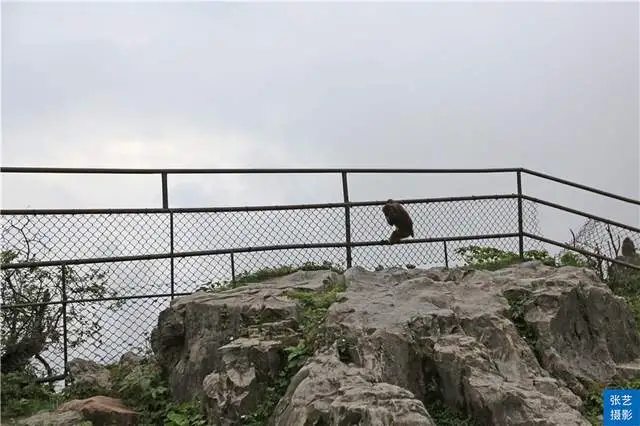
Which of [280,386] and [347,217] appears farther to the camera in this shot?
[347,217]

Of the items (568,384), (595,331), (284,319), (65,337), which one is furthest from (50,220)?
(595,331)

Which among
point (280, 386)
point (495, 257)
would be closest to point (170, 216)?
point (280, 386)

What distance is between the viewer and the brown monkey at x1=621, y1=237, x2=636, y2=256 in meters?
10.2

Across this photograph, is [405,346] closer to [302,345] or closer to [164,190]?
[302,345]

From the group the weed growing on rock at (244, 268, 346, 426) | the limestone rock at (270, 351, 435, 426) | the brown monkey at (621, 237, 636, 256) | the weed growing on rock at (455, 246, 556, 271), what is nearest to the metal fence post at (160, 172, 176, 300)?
the weed growing on rock at (244, 268, 346, 426)

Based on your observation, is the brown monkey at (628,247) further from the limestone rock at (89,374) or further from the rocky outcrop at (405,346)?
the limestone rock at (89,374)

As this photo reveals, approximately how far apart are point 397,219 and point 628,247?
483cm

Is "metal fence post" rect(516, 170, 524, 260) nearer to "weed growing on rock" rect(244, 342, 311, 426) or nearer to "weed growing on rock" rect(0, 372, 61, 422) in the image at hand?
"weed growing on rock" rect(244, 342, 311, 426)

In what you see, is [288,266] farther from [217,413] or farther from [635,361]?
[635,361]

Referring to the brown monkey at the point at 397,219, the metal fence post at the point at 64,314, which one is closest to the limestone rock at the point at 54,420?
the metal fence post at the point at 64,314

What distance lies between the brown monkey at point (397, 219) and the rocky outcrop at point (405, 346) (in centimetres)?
85

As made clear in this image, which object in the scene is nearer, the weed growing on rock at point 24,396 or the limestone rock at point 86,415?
the limestone rock at point 86,415

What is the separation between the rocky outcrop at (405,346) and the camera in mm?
4555

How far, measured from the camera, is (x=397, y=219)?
8.28 meters
